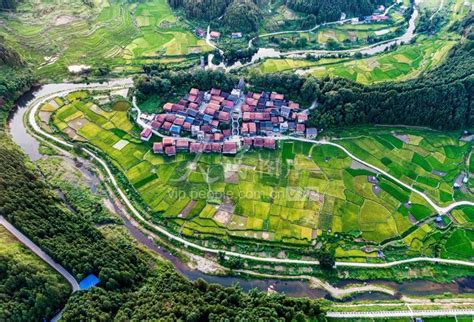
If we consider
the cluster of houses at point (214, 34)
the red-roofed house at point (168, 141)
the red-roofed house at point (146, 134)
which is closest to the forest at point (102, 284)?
the red-roofed house at point (146, 134)

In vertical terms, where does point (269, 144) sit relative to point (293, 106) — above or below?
below

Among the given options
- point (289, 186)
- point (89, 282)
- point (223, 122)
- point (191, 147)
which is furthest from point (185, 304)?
point (223, 122)

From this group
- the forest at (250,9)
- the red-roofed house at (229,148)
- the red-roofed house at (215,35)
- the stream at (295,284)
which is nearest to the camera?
the stream at (295,284)

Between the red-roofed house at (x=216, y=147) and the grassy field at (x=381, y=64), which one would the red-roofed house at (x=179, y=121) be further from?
the grassy field at (x=381, y=64)

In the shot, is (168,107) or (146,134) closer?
(146,134)

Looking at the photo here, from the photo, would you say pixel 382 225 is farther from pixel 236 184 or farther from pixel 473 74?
pixel 473 74

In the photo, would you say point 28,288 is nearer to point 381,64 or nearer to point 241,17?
point 241,17

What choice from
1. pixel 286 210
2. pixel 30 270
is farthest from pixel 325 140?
pixel 30 270
